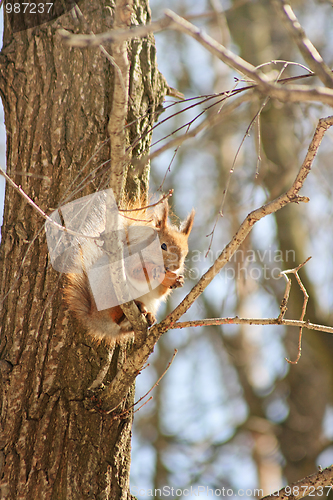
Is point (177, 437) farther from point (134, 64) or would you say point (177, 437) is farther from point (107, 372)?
point (134, 64)

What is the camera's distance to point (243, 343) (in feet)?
17.8

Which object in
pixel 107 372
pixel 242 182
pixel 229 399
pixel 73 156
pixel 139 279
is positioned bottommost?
pixel 107 372

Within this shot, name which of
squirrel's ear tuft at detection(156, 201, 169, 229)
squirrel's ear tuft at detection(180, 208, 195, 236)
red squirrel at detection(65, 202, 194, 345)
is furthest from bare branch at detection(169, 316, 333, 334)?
squirrel's ear tuft at detection(180, 208, 195, 236)

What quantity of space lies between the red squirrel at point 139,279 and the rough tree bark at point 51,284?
0.05 metres

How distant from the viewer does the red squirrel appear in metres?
1.62

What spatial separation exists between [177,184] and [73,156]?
413 cm

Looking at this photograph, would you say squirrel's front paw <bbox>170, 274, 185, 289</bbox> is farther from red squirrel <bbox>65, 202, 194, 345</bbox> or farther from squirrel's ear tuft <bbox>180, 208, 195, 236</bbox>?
squirrel's ear tuft <bbox>180, 208, 195, 236</bbox>

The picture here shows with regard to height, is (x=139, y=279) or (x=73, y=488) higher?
(x=139, y=279)

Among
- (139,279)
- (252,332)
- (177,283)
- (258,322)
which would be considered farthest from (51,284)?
(252,332)

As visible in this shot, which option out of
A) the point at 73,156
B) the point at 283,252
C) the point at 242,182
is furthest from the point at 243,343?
the point at 73,156

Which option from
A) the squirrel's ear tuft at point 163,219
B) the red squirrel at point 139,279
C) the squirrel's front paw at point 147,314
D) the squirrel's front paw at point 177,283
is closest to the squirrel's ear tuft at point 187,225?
the red squirrel at point 139,279

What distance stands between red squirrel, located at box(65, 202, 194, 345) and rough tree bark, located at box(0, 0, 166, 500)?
5 cm

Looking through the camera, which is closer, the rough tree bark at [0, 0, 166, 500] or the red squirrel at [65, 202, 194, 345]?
the rough tree bark at [0, 0, 166, 500]

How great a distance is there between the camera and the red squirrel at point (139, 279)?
5.30 feet
